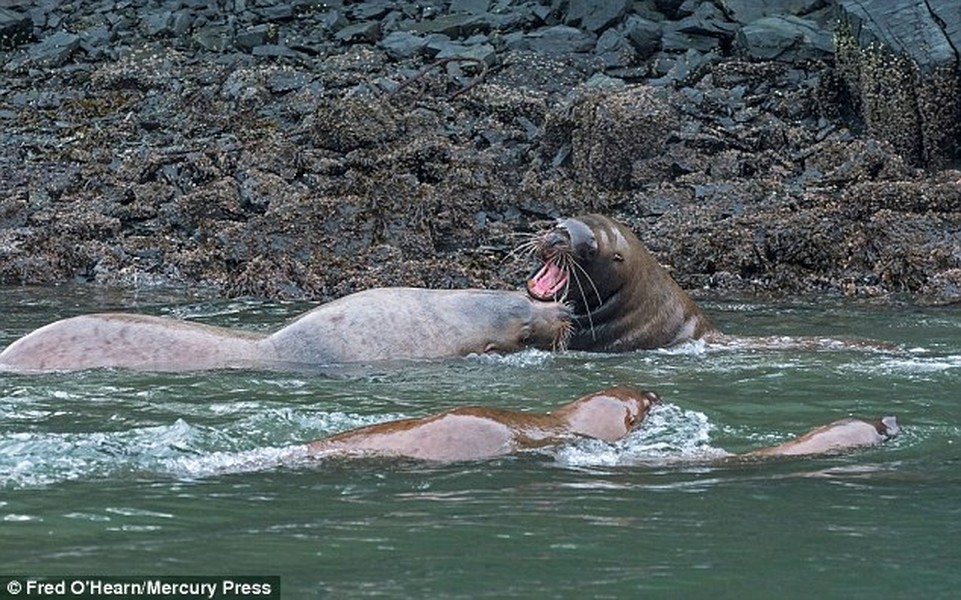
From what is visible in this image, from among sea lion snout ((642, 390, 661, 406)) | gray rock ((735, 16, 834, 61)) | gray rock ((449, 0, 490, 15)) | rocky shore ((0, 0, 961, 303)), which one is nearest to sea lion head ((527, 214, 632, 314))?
sea lion snout ((642, 390, 661, 406))

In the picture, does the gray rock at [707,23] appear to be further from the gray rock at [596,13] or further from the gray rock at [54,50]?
the gray rock at [54,50]

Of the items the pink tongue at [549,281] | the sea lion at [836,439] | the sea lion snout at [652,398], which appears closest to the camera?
the sea lion at [836,439]

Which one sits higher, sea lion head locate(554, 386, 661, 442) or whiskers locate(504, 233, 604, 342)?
whiskers locate(504, 233, 604, 342)

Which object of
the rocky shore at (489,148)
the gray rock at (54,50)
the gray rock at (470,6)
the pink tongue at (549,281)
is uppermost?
the gray rock at (470,6)

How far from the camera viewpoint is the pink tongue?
11.6m

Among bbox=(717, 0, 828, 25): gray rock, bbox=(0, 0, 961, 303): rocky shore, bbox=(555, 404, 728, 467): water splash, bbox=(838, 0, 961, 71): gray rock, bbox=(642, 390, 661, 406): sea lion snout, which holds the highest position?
bbox=(717, 0, 828, 25): gray rock

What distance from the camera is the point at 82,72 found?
68.2 feet

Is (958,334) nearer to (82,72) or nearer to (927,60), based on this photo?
(927,60)

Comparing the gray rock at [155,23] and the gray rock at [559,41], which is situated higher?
the gray rock at [155,23]

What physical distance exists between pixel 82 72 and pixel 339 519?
1552cm

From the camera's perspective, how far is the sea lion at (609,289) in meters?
11.6

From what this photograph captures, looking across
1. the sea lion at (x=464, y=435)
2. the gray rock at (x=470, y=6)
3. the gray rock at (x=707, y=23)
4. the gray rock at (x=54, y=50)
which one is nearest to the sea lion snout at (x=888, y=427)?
the sea lion at (x=464, y=435)

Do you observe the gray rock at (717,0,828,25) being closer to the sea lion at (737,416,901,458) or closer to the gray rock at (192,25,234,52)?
the gray rock at (192,25,234,52)

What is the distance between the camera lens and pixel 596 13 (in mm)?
20531
